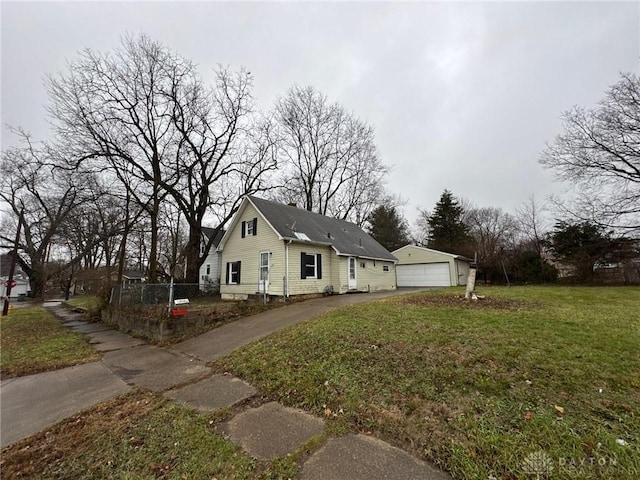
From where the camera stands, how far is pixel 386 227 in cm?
3247

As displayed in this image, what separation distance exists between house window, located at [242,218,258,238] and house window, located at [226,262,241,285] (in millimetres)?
1811

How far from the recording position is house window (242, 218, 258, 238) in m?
14.8

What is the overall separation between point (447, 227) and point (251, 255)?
23.6 metres

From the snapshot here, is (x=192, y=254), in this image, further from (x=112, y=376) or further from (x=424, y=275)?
(x=424, y=275)

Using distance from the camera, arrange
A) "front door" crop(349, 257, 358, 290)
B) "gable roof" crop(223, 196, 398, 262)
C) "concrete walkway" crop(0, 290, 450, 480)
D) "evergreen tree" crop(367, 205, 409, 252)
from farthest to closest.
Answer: "evergreen tree" crop(367, 205, 409, 252) < "front door" crop(349, 257, 358, 290) < "gable roof" crop(223, 196, 398, 262) < "concrete walkway" crop(0, 290, 450, 480)

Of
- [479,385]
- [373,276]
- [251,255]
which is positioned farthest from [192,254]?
[479,385]

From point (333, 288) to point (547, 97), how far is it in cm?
1314

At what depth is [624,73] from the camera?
1477 cm

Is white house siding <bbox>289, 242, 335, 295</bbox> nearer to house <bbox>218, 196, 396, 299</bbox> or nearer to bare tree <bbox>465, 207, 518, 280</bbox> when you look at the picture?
house <bbox>218, 196, 396, 299</bbox>

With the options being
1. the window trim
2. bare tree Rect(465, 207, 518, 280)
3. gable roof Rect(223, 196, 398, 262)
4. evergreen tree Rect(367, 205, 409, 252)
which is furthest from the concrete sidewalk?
evergreen tree Rect(367, 205, 409, 252)

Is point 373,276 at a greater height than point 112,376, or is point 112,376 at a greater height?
point 373,276

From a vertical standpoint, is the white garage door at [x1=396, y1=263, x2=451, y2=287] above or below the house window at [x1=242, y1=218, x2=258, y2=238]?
below

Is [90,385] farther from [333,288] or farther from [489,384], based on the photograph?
[333,288]

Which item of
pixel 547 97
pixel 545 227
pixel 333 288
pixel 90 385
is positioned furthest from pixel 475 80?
pixel 545 227
